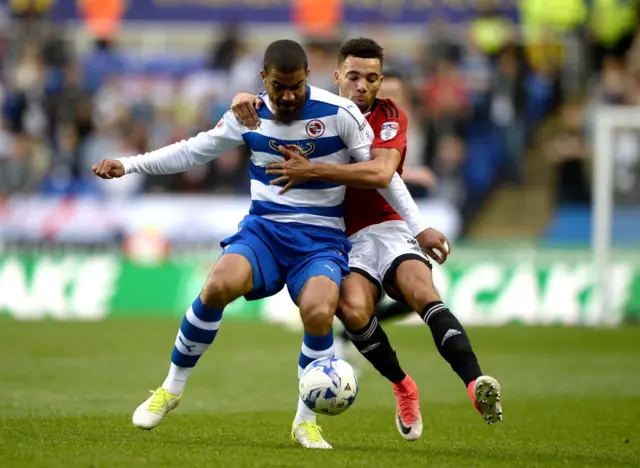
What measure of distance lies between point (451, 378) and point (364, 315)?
14.7ft

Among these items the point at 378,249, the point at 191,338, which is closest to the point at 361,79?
the point at 378,249

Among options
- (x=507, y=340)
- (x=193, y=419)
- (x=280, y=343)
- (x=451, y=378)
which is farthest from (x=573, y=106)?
(x=193, y=419)

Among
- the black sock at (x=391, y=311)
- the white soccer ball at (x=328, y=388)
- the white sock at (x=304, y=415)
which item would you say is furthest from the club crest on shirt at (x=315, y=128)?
the black sock at (x=391, y=311)

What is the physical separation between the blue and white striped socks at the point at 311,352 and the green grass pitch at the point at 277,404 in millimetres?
220

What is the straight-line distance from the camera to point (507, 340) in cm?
1485

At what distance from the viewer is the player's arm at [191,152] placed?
7145 mm

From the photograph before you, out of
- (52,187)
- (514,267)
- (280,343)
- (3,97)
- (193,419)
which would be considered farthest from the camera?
(3,97)

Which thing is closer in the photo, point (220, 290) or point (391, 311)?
point (220, 290)

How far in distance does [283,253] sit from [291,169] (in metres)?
0.51

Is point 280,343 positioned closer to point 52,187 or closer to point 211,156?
point 52,187

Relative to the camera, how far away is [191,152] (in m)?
7.22

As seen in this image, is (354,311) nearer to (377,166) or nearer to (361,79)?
(377,166)

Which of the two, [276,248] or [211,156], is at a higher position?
[211,156]

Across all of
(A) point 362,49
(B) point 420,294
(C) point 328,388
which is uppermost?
(A) point 362,49
